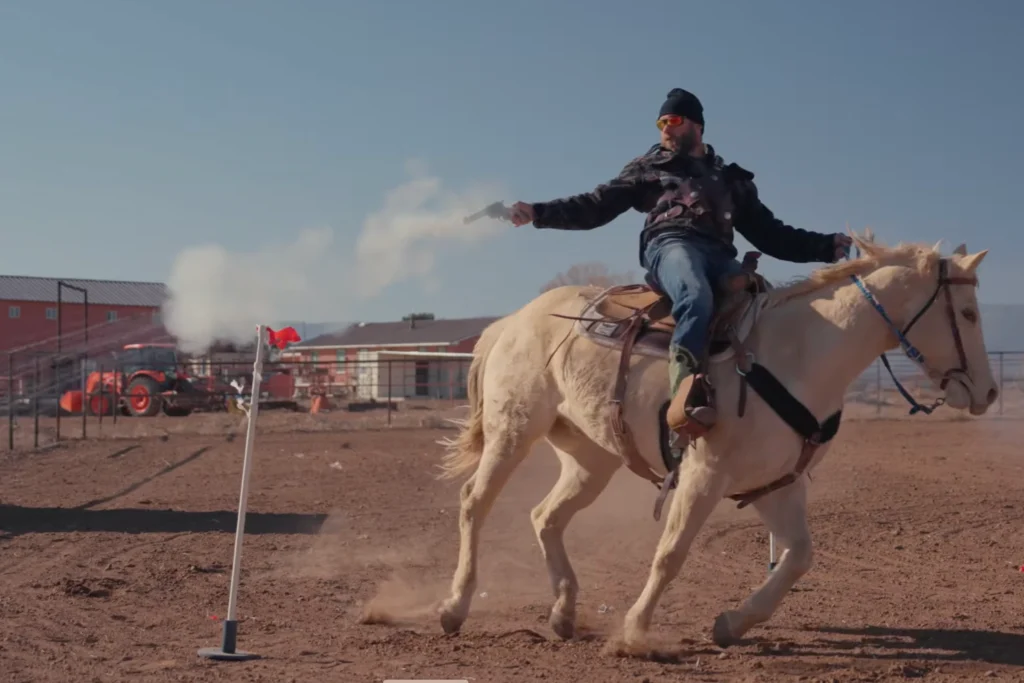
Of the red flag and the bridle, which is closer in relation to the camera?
the bridle

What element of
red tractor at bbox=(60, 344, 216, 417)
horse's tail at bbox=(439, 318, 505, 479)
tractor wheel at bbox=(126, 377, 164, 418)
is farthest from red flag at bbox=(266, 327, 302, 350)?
tractor wheel at bbox=(126, 377, 164, 418)

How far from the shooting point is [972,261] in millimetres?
5238

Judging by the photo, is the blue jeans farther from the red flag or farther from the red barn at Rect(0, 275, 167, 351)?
the red barn at Rect(0, 275, 167, 351)

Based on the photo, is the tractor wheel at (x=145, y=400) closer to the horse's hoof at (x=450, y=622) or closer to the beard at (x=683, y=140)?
the horse's hoof at (x=450, y=622)

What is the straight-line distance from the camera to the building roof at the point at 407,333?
196 feet

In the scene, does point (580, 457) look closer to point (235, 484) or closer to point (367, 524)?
point (367, 524)

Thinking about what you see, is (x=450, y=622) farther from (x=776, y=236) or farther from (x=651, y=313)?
(x=776, y=236)

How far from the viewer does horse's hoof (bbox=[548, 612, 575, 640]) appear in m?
6.21

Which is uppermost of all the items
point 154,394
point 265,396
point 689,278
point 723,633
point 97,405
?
point 689,278

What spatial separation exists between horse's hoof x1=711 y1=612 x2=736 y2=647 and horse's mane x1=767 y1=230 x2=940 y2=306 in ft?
5.44

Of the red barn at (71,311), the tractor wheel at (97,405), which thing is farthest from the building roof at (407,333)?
the tractor wheel at (97,405)

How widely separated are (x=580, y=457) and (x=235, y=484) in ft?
27.4

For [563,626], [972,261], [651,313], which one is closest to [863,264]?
[972,261]

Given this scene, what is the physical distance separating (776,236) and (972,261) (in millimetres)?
1184
